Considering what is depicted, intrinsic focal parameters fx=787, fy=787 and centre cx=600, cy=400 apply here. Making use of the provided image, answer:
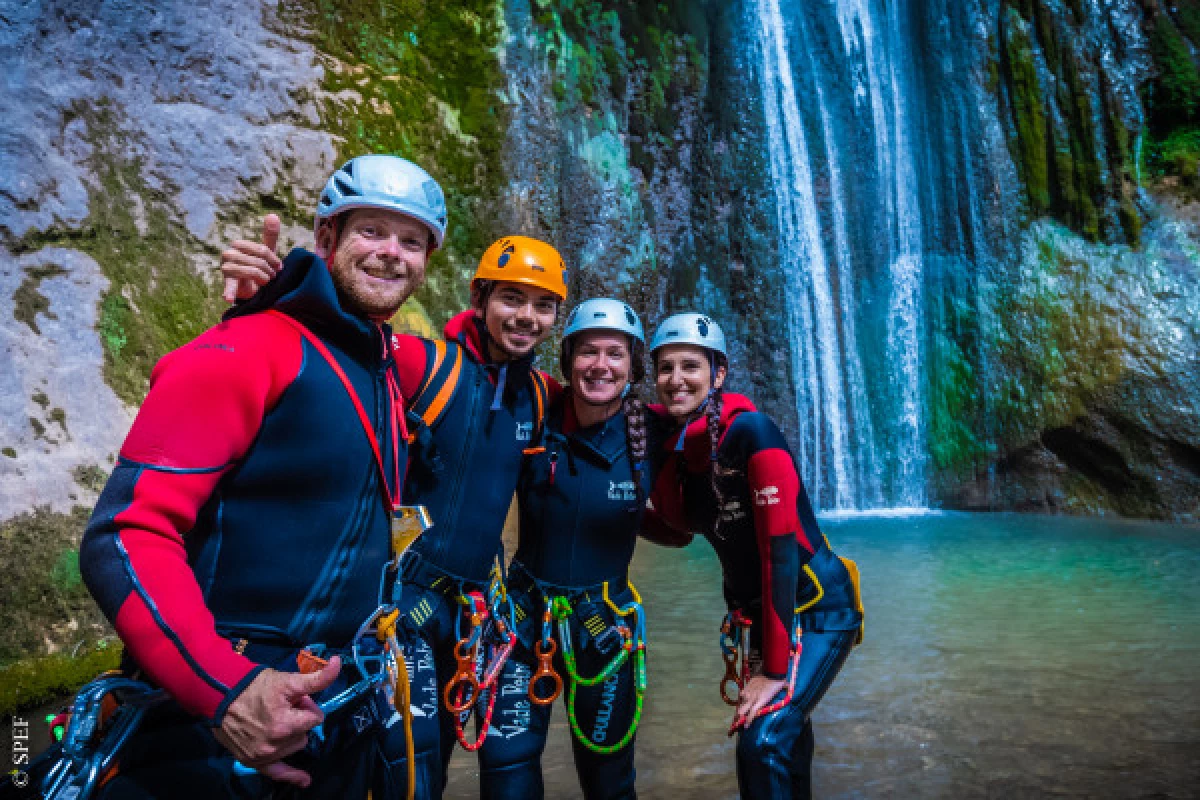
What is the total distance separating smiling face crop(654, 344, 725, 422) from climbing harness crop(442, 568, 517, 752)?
106cm

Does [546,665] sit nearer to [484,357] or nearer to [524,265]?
[484,357]

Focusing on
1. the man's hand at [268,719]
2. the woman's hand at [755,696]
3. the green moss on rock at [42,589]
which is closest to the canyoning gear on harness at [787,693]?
the woman's hand at [755,696]

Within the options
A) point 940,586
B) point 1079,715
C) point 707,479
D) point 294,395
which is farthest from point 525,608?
point 940,586

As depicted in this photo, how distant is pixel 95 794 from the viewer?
5.01 feet

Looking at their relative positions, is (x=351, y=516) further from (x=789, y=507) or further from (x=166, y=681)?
(x=789, y=507)

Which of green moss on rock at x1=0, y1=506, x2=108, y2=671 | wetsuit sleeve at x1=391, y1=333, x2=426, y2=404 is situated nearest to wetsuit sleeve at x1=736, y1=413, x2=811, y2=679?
wetsuit sleeve at x1=391, y1=333, x2=426, y2=404

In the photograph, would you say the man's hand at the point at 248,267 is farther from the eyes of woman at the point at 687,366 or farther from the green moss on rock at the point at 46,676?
the green moss on rock at the point at 46,676

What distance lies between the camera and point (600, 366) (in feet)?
11.2

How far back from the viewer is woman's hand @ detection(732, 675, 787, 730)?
3010 millimetres

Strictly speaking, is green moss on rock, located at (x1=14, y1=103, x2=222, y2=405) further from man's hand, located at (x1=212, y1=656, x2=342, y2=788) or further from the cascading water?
the cascading water

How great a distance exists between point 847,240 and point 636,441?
15633mm

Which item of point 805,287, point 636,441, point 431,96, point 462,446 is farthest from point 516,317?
point 805,287

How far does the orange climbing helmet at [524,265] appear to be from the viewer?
327 centimetres

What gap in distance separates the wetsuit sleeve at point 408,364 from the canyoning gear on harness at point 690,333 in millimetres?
1104
